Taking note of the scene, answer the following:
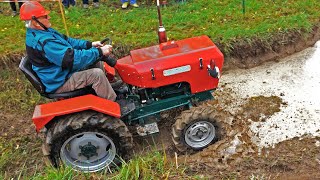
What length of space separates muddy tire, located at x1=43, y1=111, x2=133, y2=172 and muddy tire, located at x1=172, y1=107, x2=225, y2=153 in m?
0.60

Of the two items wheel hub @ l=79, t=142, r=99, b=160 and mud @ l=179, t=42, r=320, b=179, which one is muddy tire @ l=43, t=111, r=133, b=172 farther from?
mud @ l=179, t=42, r=320, b=179

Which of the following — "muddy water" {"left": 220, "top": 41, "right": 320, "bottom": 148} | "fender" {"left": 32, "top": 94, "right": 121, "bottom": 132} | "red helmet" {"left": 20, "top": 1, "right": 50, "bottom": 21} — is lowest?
"muddy water" {"left": 220, "top": 41, "right": 320, "bottom": 148}

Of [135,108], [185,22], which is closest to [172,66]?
[135,108]

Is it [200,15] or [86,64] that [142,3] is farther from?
[86,64]

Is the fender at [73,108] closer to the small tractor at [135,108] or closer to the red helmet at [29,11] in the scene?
the small tractor at [135,108]

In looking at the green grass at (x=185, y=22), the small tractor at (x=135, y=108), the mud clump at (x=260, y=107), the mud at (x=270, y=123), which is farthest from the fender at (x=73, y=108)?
the green grass at (x=185, y=22)

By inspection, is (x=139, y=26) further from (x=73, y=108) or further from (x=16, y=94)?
(x=73, y=108)

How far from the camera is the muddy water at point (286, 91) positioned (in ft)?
17.0

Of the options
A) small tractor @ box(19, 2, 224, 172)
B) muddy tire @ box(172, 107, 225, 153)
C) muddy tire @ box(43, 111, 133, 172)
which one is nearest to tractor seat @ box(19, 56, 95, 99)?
small tractor @ box(19, 2, 224, 172)

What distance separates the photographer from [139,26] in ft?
25.1

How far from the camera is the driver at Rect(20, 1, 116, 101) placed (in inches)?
160

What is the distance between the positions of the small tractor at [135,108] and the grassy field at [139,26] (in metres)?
0.75

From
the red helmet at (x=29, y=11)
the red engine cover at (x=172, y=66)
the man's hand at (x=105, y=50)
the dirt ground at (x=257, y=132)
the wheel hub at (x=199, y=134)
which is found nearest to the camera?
the red helmet at (x=29, y=11)

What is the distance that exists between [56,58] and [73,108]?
1.78 feet
